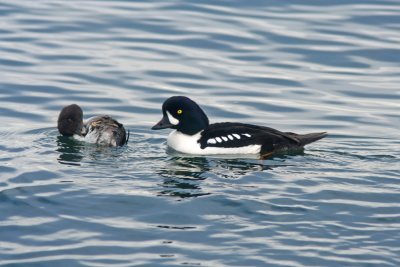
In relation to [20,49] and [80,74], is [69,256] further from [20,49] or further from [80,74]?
[20,49]

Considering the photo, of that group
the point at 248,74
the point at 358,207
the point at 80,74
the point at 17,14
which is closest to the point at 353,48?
the point at 248,74

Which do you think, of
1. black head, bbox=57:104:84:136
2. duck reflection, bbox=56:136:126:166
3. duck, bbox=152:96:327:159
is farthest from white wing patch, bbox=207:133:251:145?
black head, bbox=57:104:84:136

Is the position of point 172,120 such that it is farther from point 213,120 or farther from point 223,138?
point 213,120

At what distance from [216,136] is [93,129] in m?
1.91

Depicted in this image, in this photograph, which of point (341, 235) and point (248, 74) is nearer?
point (341, 235)

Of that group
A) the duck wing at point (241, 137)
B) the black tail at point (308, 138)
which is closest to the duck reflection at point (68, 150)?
the duck wing at point (241, 137)

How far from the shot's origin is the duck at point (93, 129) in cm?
1578

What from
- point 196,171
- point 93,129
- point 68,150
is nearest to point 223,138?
point 196,171

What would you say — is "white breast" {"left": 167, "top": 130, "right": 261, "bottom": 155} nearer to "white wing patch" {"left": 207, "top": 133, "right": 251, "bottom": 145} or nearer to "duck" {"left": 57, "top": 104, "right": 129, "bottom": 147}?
"white wing patch" {"left": 207, "top": 133, "right": 251, "bottom": 145}

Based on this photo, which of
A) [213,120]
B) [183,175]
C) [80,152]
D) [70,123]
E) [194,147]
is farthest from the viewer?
[213,120]

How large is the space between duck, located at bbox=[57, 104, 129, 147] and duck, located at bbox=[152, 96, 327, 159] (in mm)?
560

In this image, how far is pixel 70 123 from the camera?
1630 centimetres

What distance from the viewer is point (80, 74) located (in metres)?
20.7

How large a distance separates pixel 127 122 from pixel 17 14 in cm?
888
